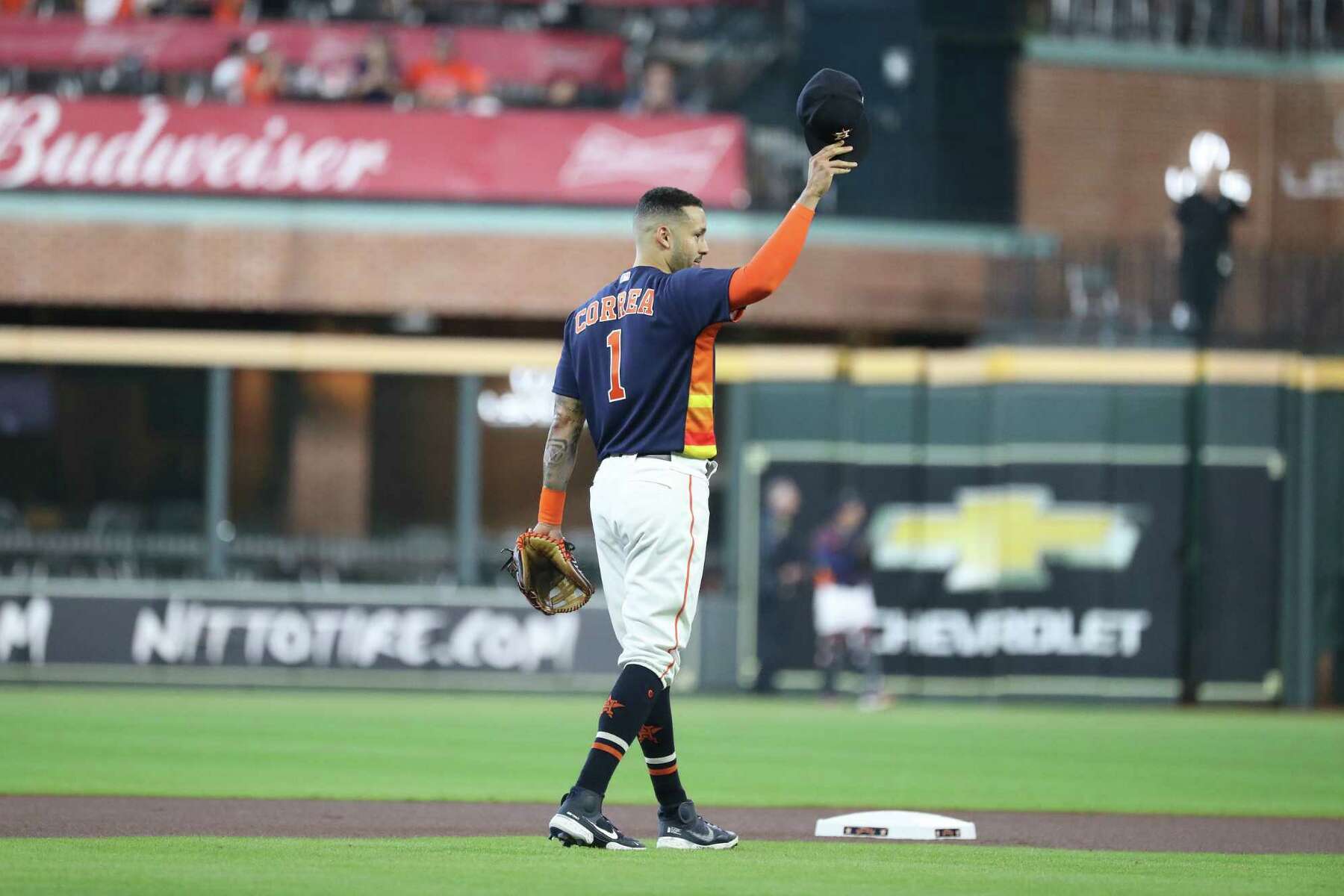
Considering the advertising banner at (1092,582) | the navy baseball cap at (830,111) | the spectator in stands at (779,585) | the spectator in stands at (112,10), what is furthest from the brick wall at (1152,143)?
the navy baseball cap at (830,111)

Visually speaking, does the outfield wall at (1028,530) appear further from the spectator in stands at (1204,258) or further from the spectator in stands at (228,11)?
the spectator in stands at (228,11)

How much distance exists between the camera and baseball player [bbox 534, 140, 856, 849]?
7.54 meters

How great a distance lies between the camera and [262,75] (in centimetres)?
2386

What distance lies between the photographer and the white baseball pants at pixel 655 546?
25.1 feet

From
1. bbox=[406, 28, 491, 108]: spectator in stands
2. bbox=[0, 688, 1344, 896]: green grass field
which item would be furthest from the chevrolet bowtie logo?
bbox=[406, 28, 491, 108]: spectator in stands

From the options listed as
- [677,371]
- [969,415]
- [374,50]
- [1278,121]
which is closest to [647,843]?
[677,371]

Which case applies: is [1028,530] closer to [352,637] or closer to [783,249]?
[352,637]

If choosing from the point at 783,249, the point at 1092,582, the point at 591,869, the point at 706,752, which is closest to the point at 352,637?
the point at 1092,582

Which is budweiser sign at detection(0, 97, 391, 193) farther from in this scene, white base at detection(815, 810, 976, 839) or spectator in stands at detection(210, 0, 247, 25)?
white base at detection(815, 810, 976, 839)

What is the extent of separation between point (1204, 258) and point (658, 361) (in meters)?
16.3

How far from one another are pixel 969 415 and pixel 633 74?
227 inches

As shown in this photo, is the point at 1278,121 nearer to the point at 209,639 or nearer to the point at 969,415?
the point at 969,415

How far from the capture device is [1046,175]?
25.1 meters

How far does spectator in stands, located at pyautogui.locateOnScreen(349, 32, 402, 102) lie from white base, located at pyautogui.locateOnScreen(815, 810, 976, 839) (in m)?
16.3
